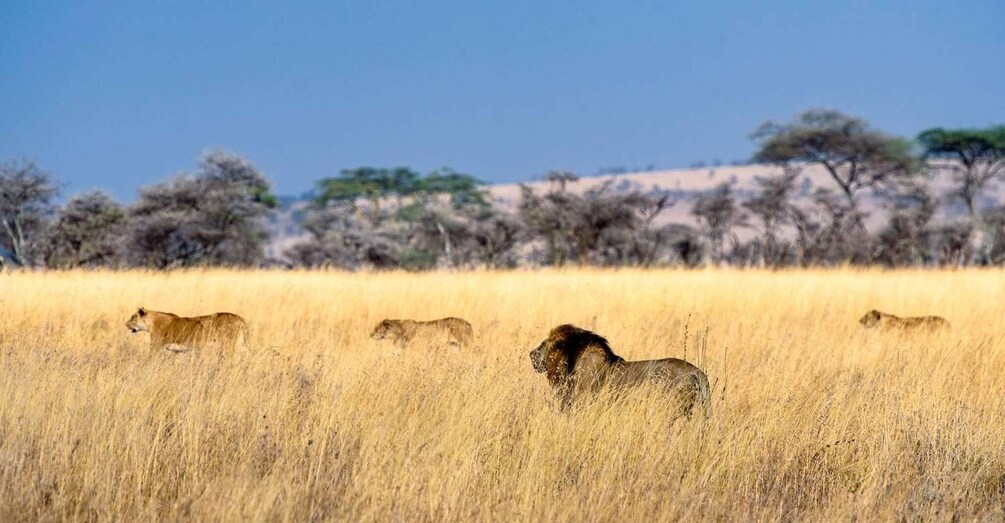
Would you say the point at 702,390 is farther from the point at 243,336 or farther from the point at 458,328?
the point at 243,336

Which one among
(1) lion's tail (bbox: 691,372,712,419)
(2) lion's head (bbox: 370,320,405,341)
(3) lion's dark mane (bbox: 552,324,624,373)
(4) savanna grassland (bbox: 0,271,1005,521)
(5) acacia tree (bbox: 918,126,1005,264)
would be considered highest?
(5) acacia tree (bbox: 918,126,1005,264)

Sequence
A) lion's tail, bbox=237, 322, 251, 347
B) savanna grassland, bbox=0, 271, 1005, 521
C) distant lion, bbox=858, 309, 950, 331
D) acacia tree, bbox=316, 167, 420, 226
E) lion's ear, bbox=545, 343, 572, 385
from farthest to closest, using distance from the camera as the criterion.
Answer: acacia tree, bbox=316, 167, 420, 226 < distant lion, bbox=858, 309, 950, 331 < lion's tail, bbox=237, 322, 251, 347 < lion's ear, bbox=545, 343, 572, 385 < savanna grassland, bbox=0, 271, 1005, 521

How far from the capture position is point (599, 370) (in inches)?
217

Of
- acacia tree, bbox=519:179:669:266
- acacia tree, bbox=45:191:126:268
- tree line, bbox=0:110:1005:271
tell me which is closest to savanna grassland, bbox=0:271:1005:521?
tree line, bbox=0:110:1005:271

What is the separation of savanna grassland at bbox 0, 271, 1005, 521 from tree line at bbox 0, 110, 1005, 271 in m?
18.8

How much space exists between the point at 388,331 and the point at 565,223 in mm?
22985

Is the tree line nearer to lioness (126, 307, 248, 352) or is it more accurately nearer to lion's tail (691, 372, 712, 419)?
lioness (126, 307, 248, 352)

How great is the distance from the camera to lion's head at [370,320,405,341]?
30.3 ft

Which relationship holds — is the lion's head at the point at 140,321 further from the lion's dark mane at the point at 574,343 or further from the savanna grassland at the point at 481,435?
the lion's dark mane at the point at 574,343

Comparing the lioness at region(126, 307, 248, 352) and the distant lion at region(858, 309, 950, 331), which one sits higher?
the distant lion at region(858, 309, 950, 331)

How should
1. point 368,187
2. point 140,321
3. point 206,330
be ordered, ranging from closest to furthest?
1. point 206,330
2. point 140,321
3. point 368,187

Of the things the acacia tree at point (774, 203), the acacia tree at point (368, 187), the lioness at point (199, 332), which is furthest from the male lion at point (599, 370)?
the acacia tree at point (368, 187)

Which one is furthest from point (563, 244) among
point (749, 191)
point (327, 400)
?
point (749, 191)

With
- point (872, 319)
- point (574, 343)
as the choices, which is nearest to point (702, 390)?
point (574, 343)
